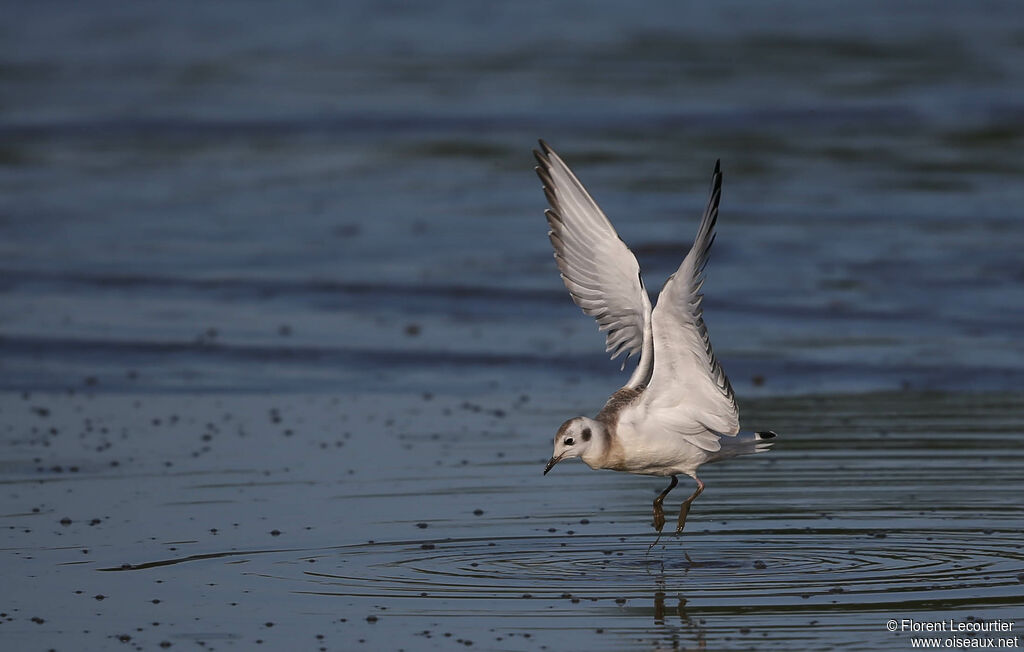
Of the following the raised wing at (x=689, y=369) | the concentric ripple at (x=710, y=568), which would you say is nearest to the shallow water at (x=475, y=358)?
the concentric ripple at (x=710, y=568)

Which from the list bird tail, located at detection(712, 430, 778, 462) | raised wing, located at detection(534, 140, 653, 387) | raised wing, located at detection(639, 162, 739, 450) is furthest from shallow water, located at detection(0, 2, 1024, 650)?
raised wing, located at detection(534, 140, 653, 387)

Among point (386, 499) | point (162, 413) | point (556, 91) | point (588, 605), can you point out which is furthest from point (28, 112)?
point (588, 605)

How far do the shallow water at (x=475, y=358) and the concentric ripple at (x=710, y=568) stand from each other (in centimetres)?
3

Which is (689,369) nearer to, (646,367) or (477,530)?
(646,367)

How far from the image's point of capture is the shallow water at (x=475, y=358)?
793cm

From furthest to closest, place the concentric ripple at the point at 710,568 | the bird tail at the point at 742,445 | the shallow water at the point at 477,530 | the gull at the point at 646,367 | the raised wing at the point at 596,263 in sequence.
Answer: the bird tail at the point at 742,445
the raised wing at the point at 596,263
the gull at the point at 646,367
the concentric ripple at the point at 710,568
the shallow water at the point at 477,530

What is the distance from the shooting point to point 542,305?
16.4 metres

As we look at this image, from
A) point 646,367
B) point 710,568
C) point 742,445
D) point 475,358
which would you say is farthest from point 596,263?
point 475,358

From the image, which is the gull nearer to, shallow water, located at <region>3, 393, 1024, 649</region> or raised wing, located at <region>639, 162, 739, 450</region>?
raised wing, located at <region>639, 162, 739, 450</region>

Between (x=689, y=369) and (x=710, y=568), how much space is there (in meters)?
1.02

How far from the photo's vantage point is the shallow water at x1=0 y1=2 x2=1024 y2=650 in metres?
7.93

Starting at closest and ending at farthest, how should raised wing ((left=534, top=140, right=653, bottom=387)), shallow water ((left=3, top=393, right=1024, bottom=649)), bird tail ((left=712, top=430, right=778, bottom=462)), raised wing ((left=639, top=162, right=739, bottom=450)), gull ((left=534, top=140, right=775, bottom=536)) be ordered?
shallow water ((left=3, top=393, right=1024, bottom=649)) < raised wing ((left=639, top=162, right=739, bottom=450)) < gull ((left=534, top=140, right=775, bottom=536)) < raised wing ((left=534, top=140, right=653, bottom=387)) < bird tail ((left=712, top=430, right=778, bottom=462))

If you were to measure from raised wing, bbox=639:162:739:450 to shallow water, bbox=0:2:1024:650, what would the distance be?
0.67 meters

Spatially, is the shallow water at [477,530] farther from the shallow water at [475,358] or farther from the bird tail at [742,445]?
the bird tail at [742,445]
